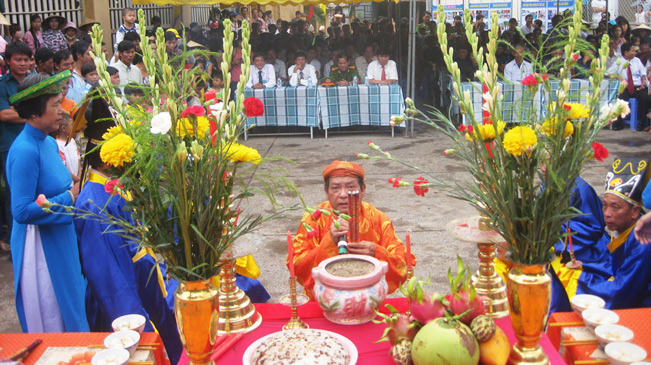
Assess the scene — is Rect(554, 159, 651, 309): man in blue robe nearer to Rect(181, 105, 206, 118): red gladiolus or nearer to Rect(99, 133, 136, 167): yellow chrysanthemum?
Rect(181, 105, 206, 118): red gladiolus

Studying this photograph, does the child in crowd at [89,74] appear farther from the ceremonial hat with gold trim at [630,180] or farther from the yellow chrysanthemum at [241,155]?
the ceremonial hat with gold trim at [630,180]

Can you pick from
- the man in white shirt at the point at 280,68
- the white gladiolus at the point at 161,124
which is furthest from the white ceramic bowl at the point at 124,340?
the man in white shirt at the point at 280,68

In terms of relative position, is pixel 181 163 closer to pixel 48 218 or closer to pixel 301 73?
pixel 48 218

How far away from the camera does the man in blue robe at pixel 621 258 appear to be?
2.88 metres

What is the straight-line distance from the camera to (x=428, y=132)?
959 centimetres

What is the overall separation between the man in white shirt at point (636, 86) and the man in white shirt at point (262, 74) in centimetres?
531

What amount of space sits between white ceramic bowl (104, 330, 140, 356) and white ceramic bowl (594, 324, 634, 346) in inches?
58.4

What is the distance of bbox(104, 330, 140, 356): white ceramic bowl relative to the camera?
6.41ft

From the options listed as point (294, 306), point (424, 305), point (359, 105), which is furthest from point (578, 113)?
point (359, 105)

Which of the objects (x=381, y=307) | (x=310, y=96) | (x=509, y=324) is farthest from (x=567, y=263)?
(x=310, y=96)

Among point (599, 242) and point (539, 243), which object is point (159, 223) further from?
point (599, 242)

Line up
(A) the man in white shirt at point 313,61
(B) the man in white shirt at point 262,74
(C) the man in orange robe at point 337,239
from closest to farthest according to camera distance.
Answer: (C) the man in orange robe at point 337,239, (B) the man in white shirt at point 262,74, (A) the man in white shirt at point 313,61

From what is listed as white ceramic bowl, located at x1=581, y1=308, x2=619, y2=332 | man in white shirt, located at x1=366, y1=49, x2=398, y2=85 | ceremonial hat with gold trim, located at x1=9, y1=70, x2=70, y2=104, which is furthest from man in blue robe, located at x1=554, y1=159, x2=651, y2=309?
man in white shirt, located at x1=366, y1=49, x2=398, y2=85

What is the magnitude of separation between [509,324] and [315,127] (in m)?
7.83
